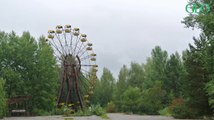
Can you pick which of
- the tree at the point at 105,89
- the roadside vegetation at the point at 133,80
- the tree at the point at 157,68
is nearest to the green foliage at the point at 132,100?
the roadside vegetation at the point at 133,80

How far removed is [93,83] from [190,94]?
60.0 ft

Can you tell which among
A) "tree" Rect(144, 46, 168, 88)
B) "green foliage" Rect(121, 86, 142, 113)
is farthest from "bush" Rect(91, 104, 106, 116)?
"tree" Rect(144, 46, 168, 88)

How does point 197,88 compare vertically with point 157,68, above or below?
below

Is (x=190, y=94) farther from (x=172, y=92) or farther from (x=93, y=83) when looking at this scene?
(x=172, y=92)

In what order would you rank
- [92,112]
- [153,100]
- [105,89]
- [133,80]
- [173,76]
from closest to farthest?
[92,112], [153,100], [173,76], [133,80], [105,89]

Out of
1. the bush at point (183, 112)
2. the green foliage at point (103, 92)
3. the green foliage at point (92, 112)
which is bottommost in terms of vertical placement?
the bush at point (183, 112)

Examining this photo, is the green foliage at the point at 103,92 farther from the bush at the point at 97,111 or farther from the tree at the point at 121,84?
the bush at the point at 97,111

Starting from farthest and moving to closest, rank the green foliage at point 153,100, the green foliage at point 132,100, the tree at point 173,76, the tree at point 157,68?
the tree at point 157,68 < the tree at point 173,76 < the green foliage at point 132,100 < the green foliage at point 153,100

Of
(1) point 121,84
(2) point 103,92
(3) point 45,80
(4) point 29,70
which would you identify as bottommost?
(3) point 45,80

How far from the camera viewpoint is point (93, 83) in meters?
46.9

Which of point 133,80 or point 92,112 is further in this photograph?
point 133,80

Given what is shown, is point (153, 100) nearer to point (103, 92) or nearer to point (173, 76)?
point (173, 76)

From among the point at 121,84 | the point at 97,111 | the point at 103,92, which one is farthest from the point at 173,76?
the point at 97,111

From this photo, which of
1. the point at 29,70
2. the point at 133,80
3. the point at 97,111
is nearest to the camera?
the point at 97,111
